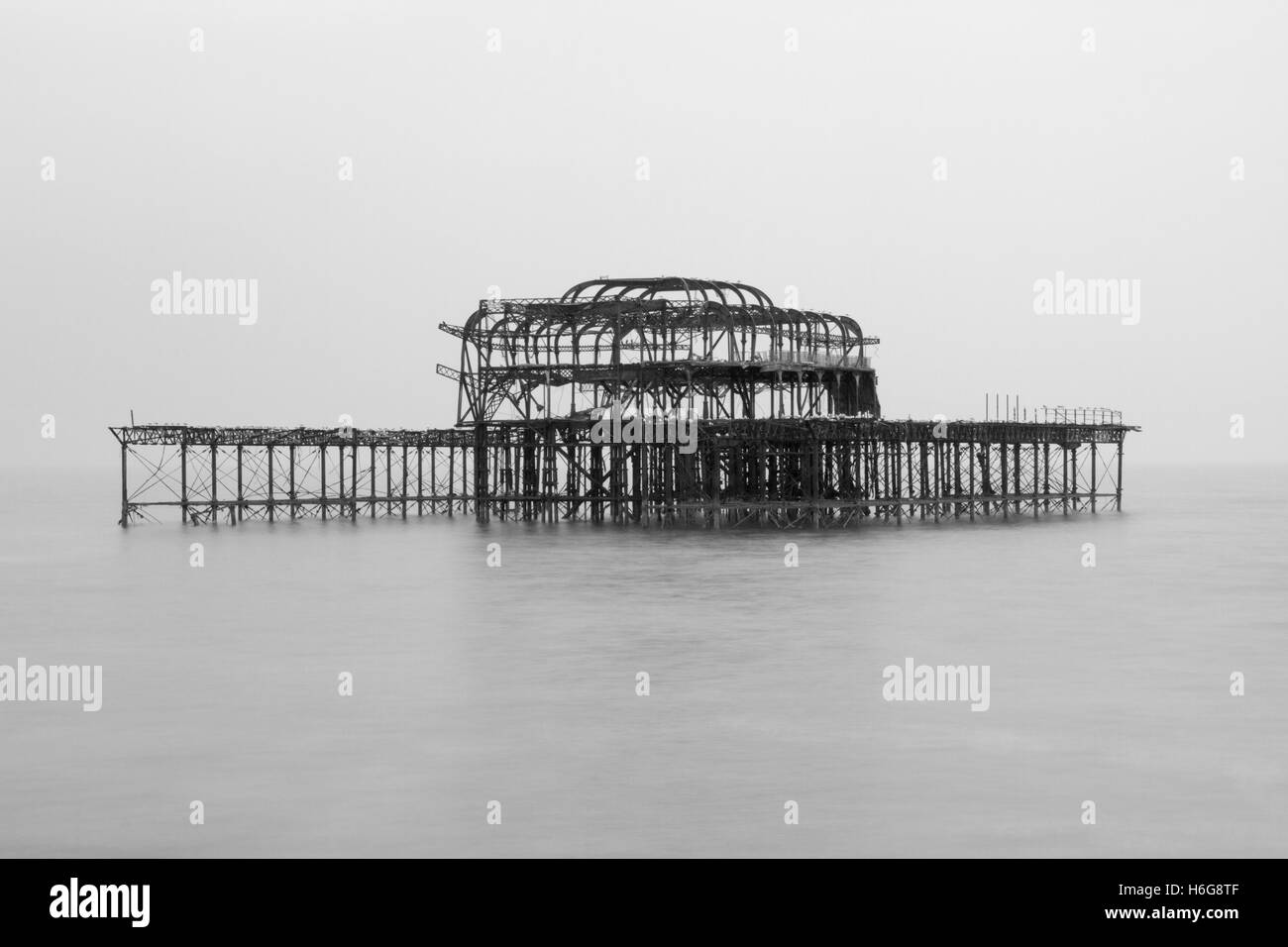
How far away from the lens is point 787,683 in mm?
29062

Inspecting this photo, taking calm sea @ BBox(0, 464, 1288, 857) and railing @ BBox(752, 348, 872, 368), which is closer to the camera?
calm sea @ BBox(0, 464, 1288, 857)

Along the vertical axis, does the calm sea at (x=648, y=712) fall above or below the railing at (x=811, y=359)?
below

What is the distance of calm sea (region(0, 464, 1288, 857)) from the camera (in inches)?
760

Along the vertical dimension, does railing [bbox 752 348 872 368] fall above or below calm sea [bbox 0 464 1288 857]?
above

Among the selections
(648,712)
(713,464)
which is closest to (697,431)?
(713,464)

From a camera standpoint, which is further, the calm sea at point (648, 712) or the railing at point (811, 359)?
the railing at point (811, 359)

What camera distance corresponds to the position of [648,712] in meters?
26.2

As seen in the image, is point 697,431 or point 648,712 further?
point 697,431

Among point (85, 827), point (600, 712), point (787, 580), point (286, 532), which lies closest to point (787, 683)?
point (600, 712)

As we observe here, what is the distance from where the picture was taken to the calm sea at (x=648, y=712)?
19312 mm

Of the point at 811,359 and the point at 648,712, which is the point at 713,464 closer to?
the point at 811,359
